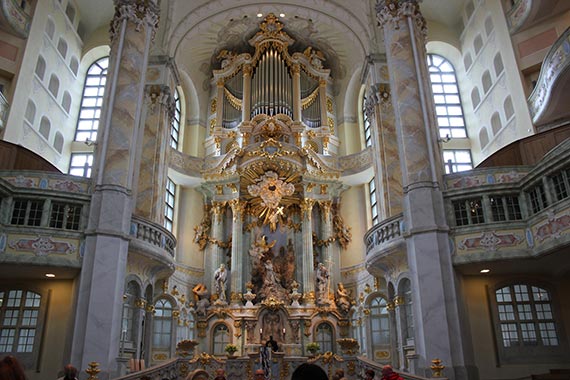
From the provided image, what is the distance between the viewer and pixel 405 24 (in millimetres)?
20016

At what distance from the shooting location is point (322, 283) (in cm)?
2773

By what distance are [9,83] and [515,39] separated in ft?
74.3

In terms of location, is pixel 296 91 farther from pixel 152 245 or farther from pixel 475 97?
pixel 152 245

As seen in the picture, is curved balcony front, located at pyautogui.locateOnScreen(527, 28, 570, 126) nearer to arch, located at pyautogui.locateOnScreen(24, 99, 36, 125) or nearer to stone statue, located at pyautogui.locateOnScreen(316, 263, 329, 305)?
stone statue, located at pyautogui.locateOnScreen(316, 263, 329, 305)

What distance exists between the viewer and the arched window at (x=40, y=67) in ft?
78.5

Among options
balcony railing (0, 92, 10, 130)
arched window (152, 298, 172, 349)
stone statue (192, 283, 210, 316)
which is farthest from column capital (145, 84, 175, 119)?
stone statue (192, 283, 210, 316)

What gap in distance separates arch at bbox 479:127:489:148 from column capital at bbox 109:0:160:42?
56.1 feet

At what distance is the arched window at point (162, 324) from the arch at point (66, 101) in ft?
38.5

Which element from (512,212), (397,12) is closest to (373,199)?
(397,12)

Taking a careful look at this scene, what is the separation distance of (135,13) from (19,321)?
1247cm

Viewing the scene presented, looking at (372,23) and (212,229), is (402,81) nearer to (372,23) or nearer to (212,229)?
(372,23)

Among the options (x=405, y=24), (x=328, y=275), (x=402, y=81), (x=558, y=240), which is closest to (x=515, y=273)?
(x=558, y=240)

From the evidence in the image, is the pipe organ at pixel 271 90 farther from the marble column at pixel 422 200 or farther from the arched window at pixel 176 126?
the marble column at pixel 422 200

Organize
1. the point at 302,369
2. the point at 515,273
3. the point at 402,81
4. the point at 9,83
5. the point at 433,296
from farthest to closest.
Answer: the point at 9,83 < the point at 402,81 < the point at 515,273 < the point at 433,296 < the point at 302,369
